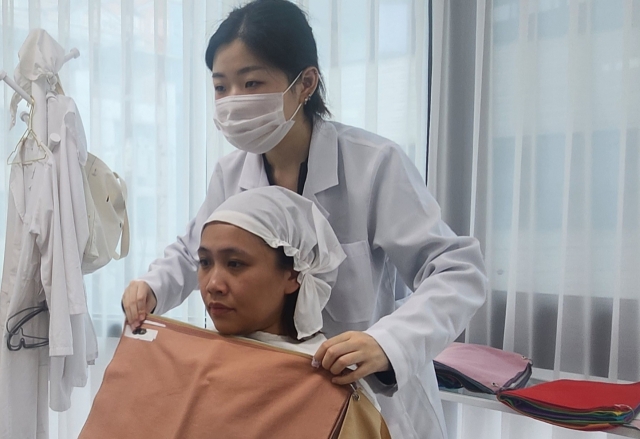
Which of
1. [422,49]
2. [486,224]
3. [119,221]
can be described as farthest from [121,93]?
[486,224]

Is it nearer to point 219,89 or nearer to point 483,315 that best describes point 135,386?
point 219,89

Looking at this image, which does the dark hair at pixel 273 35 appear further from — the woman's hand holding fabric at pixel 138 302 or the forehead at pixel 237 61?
the woman's hand holding fabric at pixel 138 302

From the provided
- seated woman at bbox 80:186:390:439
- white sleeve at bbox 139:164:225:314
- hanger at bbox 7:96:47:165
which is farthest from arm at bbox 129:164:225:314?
hanger at bbox 7:96:47:165

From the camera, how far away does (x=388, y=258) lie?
1.22 meters

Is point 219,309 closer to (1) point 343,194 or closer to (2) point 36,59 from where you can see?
(1) point 343,194

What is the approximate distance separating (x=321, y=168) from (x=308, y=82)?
189 millimetres

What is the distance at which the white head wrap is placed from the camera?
105 cm

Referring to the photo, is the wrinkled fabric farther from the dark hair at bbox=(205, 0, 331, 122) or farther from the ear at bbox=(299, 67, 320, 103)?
the ear at bbox=(299, 67, 320, 103)

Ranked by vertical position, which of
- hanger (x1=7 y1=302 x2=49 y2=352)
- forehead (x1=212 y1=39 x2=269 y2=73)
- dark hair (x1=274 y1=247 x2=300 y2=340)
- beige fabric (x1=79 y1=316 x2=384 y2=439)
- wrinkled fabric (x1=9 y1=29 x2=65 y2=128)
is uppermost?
wrinkled fabric (x1=9 y1=29 x2=65 y2=128)

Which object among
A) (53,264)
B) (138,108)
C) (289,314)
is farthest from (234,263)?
(138,108)

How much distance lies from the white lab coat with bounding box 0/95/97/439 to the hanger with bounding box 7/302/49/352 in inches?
0.7

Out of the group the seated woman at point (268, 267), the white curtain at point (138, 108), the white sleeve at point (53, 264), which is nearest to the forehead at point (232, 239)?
the seated woman at point (268, 267)

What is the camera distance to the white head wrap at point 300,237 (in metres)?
1.05

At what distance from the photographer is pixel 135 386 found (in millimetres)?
1025
